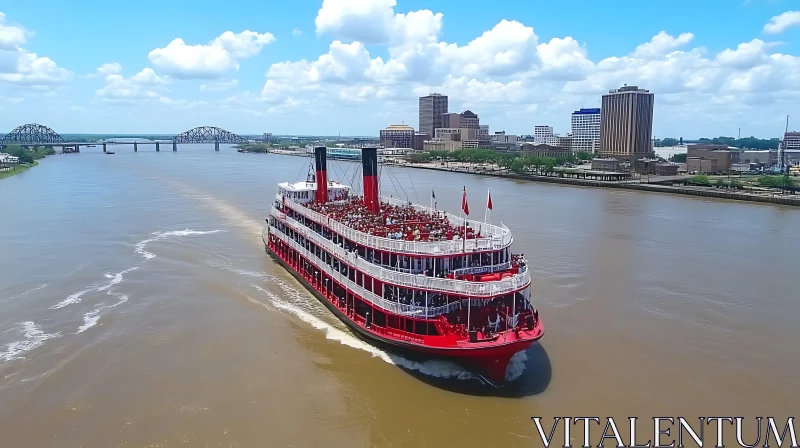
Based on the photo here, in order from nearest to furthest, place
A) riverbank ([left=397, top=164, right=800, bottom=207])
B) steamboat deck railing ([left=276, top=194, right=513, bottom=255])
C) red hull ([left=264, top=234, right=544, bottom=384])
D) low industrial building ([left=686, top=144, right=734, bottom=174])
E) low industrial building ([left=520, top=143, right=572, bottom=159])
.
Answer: red hull ([left=264, top=234, right=544, bottom=384])
steamboat deck railing ([left=276, top=194, right=513, bottom=255])
riverbank ([left=397, top=164, right=800, bottom=207])
low industrial building ([left=686, top=144, right=734, bottom=174])
low industrial building ([left=520, top=143, right=572, bottom=159])

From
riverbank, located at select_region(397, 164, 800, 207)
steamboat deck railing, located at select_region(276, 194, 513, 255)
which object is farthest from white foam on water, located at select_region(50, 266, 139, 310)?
Result: riverbank, located at select_region(397, 164, 800, 207)

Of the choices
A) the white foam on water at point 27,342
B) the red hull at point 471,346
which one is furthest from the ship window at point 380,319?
the white foam on water at point 27,342

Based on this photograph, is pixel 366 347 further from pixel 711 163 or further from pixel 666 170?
pixel 711 163

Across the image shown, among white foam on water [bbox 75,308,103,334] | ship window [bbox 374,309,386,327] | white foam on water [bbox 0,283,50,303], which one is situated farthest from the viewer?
white foam on water [bbox 0,283,50,303]

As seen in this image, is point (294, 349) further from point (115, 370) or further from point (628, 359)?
point (628, 359)

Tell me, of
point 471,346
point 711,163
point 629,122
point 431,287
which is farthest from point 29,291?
point 629,122

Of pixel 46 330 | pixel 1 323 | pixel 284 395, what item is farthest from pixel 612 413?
pixel 1 323

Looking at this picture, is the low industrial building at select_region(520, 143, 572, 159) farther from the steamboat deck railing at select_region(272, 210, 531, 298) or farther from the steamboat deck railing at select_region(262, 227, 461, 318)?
→ the steamboat deck railing at select_region(272, 210, 531, 298)
